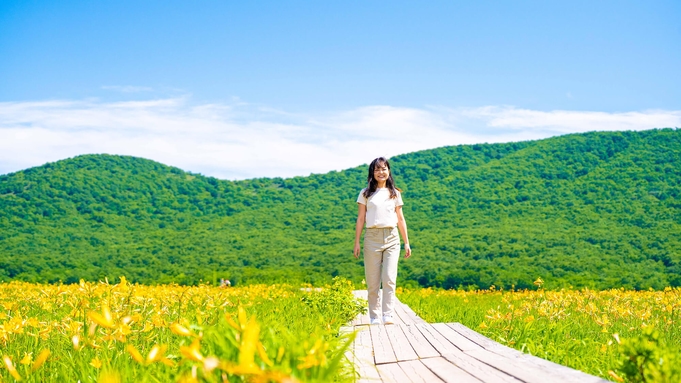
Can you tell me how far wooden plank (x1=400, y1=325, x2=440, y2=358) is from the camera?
3926 mm

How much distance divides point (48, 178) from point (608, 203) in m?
65.5

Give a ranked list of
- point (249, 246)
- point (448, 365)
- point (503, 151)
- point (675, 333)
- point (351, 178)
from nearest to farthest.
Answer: point (448, 365) < point (675, 333) < point (249, 246) < point (351, 178) < point (503, 151)

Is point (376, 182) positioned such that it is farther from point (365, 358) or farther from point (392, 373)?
point (392, 373)

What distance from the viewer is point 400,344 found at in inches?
169

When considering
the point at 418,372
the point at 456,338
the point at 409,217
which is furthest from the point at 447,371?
the point at 409,217

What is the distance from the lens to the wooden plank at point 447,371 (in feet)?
10.5

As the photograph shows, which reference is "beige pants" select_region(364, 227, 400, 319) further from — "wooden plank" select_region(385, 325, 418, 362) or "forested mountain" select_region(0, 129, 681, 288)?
"forested mountain" select_region(0, 129, 681, 288)

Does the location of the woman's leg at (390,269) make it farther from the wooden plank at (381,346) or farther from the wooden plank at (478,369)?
the wooden plank at (478,369)

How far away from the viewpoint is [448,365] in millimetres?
3570

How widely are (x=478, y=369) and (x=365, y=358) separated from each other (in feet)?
2.66

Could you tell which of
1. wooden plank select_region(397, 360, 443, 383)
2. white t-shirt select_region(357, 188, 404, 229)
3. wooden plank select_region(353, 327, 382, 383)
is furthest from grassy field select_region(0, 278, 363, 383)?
white t-shirt select_region(357, 188, 404, 229)

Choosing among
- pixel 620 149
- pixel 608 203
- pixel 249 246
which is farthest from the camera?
pixel 620 149

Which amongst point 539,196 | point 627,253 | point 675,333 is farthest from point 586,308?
point 539,196

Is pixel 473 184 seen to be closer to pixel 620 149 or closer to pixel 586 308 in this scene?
pixel 620 149
